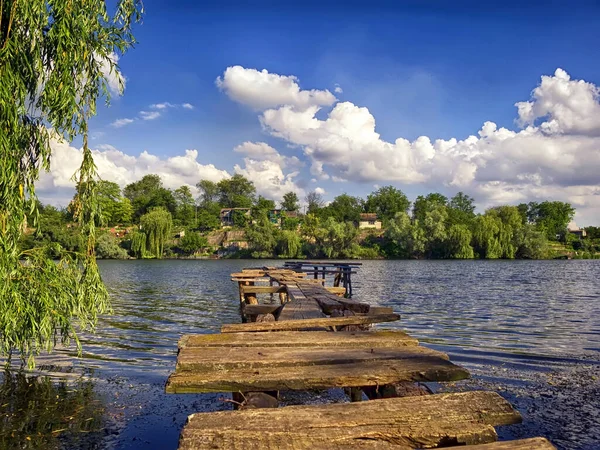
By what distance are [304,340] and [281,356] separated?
2.90 feet

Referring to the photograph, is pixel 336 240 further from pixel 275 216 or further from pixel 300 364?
A: pixel 300 364

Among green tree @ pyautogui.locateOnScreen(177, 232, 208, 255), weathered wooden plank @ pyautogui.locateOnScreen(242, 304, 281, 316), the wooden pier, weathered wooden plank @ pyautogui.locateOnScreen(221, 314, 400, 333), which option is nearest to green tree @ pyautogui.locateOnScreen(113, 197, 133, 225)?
green tree @ pyautogui.locateOnScreen(177, 232, 208, 255)

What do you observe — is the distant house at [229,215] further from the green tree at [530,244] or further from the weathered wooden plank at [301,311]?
the weathered wooden plank at [301,311]

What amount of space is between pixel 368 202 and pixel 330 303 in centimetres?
14381

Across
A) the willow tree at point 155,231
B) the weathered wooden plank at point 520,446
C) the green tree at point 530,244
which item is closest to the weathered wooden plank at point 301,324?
the weathered wooden plank at point 520,446

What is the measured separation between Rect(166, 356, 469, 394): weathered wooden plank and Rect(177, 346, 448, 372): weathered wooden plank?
10cm

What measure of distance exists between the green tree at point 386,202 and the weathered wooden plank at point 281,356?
141063 millimetres

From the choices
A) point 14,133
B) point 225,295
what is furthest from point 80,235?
point 225,295

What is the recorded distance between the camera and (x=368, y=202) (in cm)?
15112

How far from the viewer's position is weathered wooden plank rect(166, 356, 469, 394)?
358 cm

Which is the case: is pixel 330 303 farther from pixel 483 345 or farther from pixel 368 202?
pixel 368 202

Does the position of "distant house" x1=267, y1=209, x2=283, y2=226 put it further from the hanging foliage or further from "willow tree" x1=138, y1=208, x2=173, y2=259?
the hanging foliage

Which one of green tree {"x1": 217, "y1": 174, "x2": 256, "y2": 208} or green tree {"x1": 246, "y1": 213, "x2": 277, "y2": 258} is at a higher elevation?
green tree {"x1": 217, "y1": 174, "x2": 256, "y2": 208}

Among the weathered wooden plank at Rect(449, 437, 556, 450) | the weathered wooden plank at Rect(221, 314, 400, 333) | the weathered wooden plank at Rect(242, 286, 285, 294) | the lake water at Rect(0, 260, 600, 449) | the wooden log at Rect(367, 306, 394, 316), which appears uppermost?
the weathered wooden plank at Rect(449, 437, 556, 450)
